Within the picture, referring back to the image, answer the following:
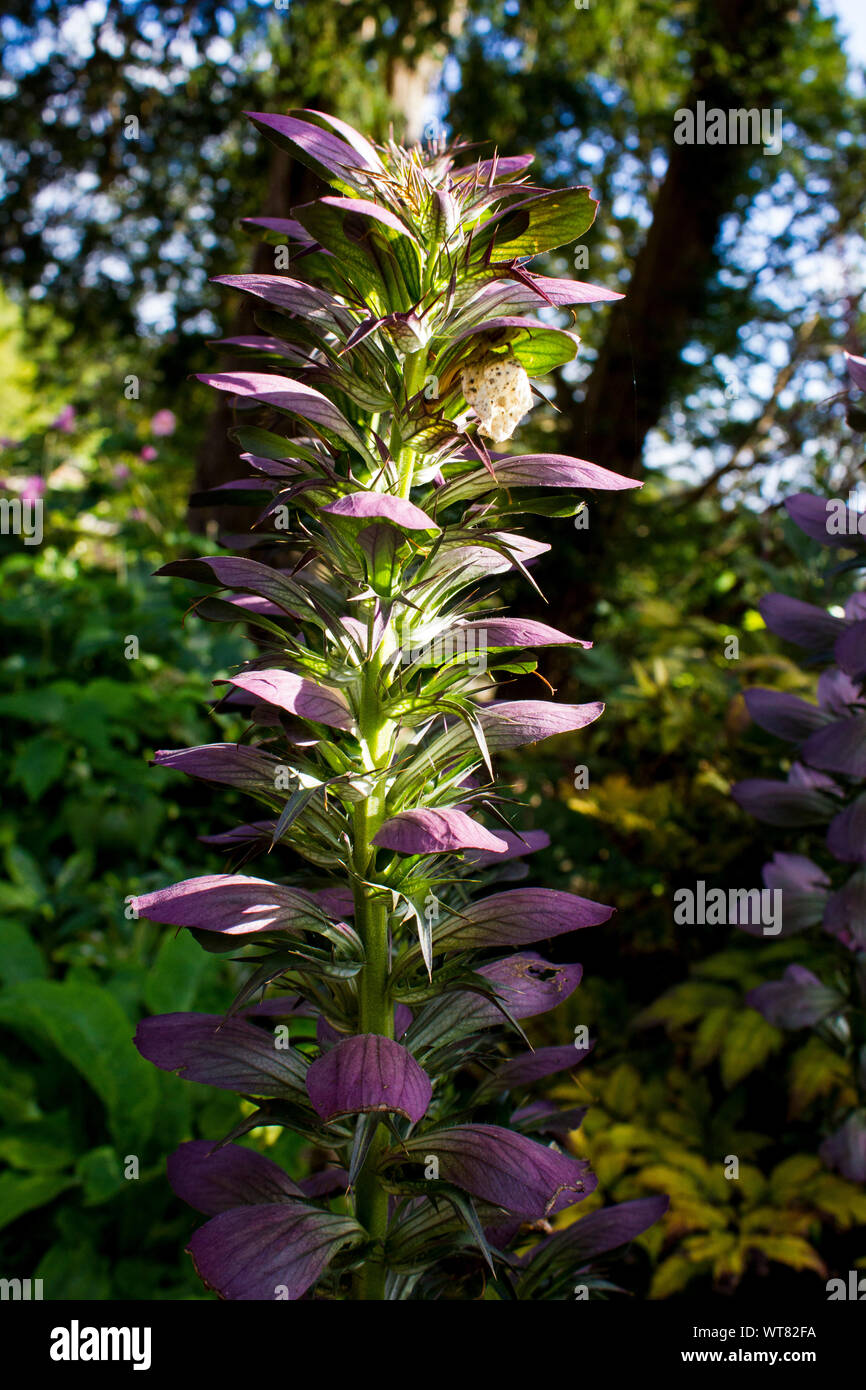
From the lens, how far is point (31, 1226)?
212 cm

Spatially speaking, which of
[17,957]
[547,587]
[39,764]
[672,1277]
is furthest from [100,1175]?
[547,587]

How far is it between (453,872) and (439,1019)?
0.15 meters

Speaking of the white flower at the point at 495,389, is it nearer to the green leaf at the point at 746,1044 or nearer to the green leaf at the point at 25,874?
the green leaf at the point at 746,1044

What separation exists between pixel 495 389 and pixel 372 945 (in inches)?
21.1

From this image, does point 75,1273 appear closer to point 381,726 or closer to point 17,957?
point 17,957

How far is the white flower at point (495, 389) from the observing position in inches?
32.9

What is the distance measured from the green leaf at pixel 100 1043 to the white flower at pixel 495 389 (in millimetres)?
1761

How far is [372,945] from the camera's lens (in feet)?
2.99

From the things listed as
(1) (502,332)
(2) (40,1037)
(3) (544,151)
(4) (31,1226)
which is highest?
(3) (544,151)

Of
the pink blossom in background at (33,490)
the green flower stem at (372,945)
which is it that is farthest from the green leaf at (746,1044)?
the pink blossom in background at (33,490)

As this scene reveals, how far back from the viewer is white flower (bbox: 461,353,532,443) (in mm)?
835

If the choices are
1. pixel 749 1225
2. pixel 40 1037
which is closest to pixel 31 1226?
pixel 40 1037

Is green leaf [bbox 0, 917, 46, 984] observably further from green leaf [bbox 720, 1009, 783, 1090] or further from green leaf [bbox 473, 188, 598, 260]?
green leaf [bbox 473, 188, 598, 260]

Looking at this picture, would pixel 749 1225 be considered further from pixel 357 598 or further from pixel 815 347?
pixel 815 347
